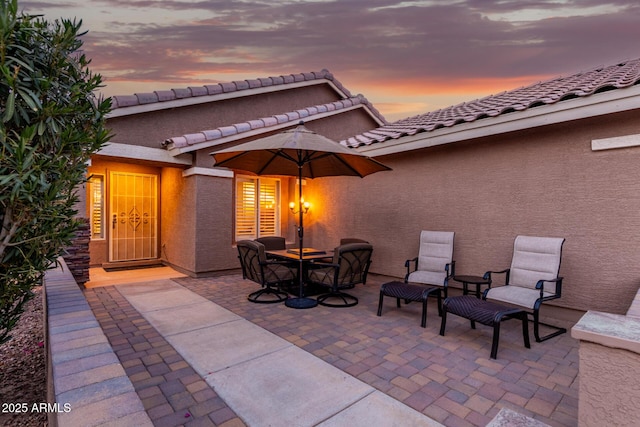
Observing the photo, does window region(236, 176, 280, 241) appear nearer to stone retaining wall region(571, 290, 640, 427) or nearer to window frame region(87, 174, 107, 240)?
window frame region(87, 174, 107, 240)

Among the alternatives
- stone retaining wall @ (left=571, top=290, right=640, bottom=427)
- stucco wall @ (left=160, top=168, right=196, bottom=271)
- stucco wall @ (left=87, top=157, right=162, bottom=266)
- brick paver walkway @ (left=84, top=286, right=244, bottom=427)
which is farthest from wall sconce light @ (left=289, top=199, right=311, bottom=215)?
stone retaining wall @ (left=571, top=290, right=640, bottom=427)

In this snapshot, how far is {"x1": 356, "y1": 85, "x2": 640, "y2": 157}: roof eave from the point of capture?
429cm

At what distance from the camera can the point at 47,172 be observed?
2137mm

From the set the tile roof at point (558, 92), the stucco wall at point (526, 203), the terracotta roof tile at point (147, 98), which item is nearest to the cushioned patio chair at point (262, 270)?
the stucco wall at point (526, 203)

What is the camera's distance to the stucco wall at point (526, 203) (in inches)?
178

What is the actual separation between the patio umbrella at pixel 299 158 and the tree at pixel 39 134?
2639 mm

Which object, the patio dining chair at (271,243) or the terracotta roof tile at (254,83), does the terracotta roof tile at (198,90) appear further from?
the patio dining chair at (271,243)

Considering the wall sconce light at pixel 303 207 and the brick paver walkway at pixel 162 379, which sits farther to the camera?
the wall sconce light at pixel 303 207

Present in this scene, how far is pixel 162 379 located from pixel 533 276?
5118 millimetres

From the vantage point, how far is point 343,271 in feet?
18.3

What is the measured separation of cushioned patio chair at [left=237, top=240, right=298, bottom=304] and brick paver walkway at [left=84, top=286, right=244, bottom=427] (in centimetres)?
188

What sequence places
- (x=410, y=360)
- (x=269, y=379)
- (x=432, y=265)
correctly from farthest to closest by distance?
(x=432, y=265) → (x=410, y=360) → (x=269, y=379)

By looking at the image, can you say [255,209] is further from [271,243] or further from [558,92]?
[558,92]

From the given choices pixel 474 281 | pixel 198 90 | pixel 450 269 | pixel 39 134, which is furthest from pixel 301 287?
pixel 198 90
